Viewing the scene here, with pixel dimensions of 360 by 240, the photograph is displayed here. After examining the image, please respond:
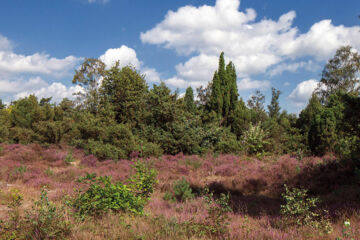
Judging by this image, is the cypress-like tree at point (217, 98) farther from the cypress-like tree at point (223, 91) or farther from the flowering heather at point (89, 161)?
the flowering heather at point (89, 161)

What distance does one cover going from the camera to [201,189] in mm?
9438

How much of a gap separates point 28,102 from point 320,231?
29.2 meters

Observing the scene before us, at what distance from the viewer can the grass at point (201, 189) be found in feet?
14.1

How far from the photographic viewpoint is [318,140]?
1513cm

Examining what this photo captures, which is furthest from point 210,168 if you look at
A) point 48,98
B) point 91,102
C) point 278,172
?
point 48,98

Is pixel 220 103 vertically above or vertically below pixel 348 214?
above

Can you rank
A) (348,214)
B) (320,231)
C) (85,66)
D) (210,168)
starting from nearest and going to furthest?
(320,231) → (348,214) → (210,168) → (85,66)

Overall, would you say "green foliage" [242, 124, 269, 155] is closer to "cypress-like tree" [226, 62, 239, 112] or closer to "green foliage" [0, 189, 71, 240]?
"cypress-like tree" [226, 62, 239, 112]

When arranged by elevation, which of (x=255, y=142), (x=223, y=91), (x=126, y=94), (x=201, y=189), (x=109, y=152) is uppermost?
(x=223, y=91)

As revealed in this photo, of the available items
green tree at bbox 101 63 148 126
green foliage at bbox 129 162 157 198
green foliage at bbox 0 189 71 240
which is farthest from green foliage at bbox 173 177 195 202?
green tree at bbox 101 63 148 126

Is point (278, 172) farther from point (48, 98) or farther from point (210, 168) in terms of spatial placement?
point (48, 98)

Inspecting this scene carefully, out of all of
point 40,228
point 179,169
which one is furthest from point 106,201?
point 179,169

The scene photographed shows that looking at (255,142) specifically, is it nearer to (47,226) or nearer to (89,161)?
(89,161)

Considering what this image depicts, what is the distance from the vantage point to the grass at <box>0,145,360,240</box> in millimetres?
4309
